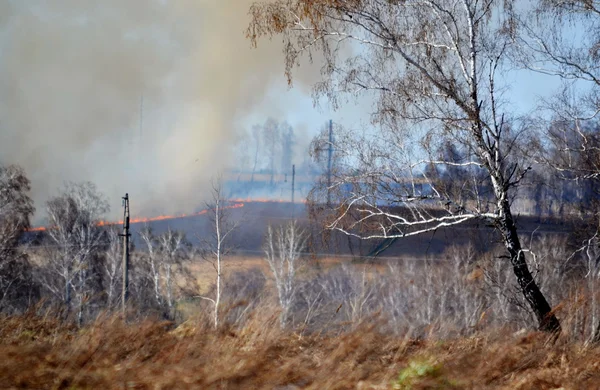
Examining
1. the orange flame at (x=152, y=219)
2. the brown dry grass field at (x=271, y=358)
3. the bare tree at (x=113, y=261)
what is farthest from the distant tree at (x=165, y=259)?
the brown dry grass field at (x=271, y=358)

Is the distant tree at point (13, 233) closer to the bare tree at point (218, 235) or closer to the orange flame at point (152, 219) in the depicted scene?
the orange flame at point (152, 219)

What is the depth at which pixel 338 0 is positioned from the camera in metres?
5.14

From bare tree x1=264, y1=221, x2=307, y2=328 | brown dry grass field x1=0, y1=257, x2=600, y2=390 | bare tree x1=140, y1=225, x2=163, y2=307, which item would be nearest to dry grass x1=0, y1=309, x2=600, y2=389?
brown dry grass field x1=0, y1=257, x2=600, y2=390

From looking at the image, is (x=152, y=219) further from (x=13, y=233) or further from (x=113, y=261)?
(x=13, y=233)

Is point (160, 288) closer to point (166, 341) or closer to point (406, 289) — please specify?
point (406, 289)

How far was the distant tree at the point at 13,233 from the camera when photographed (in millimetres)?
13359

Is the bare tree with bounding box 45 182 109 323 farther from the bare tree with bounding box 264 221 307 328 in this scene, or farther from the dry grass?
the dry grass

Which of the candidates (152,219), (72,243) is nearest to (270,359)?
(72,243)

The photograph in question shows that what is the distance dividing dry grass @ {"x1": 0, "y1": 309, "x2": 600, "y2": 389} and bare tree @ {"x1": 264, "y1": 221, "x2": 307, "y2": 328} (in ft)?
32.3

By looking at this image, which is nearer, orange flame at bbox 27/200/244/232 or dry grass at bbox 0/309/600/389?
dry grass at bbox 0/309/600/389

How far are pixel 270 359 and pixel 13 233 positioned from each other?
1219cm

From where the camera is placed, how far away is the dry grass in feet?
9.27

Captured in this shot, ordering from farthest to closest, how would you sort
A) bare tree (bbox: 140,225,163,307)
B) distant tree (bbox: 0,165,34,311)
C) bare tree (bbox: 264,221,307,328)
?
bare tree (bbox: 140,225,163,307) → bare tree (bbox: 264,221,307,328) → distant tree (bbox: 0,165,34,311)

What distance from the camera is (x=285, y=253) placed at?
15.6 metres
